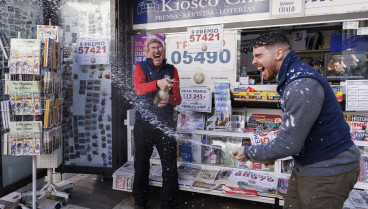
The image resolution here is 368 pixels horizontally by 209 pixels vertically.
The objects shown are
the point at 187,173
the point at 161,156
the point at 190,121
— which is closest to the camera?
the point at 161,156

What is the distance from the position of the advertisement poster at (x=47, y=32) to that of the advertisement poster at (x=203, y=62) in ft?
5.43

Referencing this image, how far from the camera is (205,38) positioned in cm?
405

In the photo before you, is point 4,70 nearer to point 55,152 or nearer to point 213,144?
point 55,152

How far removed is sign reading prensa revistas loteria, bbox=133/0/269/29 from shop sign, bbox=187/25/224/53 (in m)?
0.11

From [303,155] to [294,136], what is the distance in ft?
0.86

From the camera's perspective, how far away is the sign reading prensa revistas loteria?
3.83m

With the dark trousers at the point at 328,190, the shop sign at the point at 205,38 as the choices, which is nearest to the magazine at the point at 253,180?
the dark trousers at the point at 328,190

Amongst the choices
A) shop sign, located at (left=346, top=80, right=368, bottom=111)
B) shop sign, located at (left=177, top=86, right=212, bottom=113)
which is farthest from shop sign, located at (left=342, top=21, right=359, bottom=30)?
shop sign, located at (left=177, top=86, right=212, bottom=113)

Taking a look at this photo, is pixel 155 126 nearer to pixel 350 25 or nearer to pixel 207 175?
pixel 207 175

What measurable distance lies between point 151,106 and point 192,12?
5.89 feet

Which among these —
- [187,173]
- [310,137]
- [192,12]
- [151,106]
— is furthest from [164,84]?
[192,12]

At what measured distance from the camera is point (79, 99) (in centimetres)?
433

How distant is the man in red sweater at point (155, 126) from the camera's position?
10.5ft

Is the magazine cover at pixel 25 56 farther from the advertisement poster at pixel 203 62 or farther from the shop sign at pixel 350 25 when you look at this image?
the shop sign at pixel 350 25
